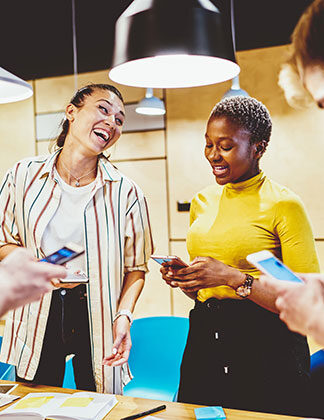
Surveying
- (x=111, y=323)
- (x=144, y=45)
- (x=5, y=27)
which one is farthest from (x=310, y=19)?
(x=5, y=27)

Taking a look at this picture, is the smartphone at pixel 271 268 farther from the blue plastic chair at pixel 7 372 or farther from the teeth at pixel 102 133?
the blue plastic chair at pixel 7 372

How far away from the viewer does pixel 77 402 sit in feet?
4.95

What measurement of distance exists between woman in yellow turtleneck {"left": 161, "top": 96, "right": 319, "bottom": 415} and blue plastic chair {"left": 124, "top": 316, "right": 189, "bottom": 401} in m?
0.94

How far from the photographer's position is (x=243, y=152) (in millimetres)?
1825

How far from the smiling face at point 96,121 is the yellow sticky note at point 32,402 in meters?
1.11

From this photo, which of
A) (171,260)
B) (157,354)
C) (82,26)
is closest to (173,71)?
(171,260)

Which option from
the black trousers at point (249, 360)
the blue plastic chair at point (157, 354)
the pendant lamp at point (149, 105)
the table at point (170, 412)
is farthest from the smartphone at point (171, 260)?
the pendant lamp at point (149, 105)

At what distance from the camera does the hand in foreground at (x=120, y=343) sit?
1.71 m

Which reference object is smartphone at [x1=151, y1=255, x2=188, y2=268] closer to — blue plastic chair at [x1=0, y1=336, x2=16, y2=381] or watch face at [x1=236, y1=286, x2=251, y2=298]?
Answer: watch face at [x1=236, y1=286, x2=251, y2=298]

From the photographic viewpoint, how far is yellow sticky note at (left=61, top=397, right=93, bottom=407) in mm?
1489

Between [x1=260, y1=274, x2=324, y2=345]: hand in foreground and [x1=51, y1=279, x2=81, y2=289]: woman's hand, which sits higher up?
[x1=260, y1=274, x2=324, y2=345]: hand in foreground

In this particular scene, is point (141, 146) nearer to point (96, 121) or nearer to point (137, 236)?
point (96, 121)

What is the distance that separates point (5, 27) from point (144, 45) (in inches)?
131

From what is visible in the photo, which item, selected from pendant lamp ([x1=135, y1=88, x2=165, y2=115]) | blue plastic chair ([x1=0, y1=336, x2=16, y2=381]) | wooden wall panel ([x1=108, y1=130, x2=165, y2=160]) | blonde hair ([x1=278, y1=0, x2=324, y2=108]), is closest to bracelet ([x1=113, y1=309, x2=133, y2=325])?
blue plastic chair ([x1=0, y1=336, x2=16, y2=381])
